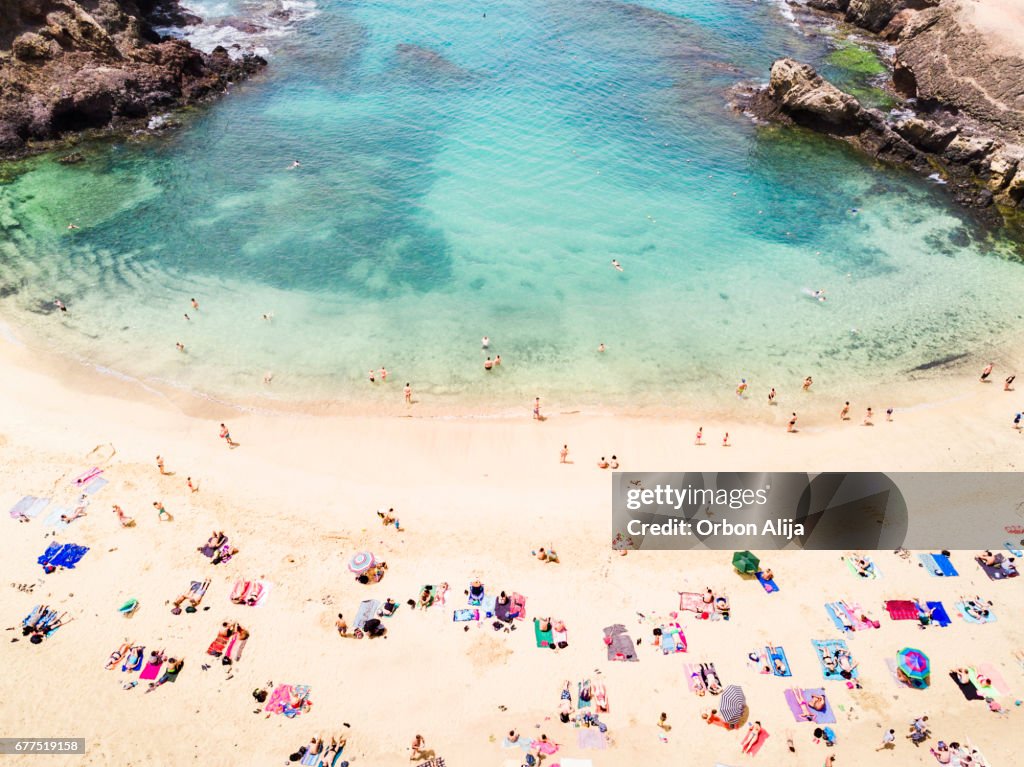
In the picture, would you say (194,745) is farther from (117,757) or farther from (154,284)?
(154,284)

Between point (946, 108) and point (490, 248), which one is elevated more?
point (946, 108)

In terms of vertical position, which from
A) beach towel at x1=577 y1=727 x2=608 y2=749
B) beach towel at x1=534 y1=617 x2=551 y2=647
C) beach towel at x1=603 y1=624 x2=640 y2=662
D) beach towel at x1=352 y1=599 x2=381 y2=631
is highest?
beach towel at x1=603 y1=624 x2=640 y2=662

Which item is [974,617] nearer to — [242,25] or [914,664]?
[914,664]

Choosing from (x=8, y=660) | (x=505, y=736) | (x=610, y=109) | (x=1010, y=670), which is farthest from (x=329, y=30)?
(x=1010, y=670)

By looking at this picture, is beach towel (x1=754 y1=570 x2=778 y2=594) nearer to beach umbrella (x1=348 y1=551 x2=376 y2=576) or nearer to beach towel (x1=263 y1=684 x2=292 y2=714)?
beach umbrella (x1=348 y1=551 x2=376 y2=576)

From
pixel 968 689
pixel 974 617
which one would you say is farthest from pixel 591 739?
pixel 974 617

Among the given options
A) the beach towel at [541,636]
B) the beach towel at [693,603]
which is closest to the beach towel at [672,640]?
the beach towel at [693,603]

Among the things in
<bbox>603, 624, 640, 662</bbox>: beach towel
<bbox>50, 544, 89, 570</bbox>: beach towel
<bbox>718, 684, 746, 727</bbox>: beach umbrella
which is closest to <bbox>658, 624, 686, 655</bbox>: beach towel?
<bbox>603, 624, 640, 662</bbox>: beach towel
